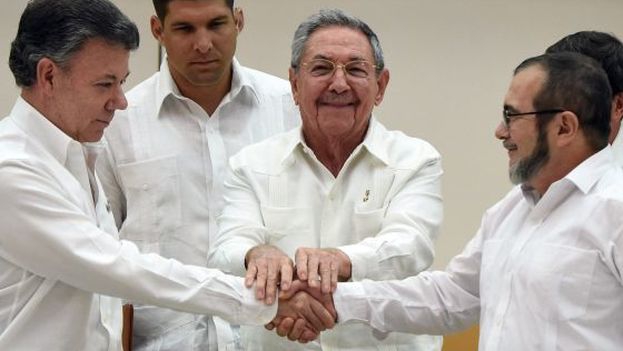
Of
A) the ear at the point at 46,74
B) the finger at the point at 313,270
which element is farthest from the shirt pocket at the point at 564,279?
the ear at the point at 46,74

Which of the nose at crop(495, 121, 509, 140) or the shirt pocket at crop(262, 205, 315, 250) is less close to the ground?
the nose at crop(495, 121, 509, 140)

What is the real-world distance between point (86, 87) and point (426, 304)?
1103 millimetres

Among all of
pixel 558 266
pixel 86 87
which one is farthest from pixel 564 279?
pixel 86 87

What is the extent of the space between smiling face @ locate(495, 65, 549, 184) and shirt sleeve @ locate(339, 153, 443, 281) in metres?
0.47

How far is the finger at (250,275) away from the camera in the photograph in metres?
2.99

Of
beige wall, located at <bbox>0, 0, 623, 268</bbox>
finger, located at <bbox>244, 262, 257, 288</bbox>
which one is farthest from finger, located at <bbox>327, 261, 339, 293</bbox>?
beige wall, located at <bbox>0, 0, 623, 268</bbox>

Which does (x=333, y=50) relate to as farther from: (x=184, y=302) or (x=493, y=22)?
(x=493, y=22)

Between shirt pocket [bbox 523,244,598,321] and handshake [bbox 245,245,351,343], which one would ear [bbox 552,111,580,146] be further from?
handshake [bbox 245,245,351,343]

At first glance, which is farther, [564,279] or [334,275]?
[334,275]

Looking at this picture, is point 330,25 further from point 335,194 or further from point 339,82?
point 335,194

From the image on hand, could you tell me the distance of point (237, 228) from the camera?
313cm

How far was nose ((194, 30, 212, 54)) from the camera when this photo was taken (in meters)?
3.35

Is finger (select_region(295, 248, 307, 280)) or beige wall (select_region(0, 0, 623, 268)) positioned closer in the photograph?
finger (select_region(295, 248, 307, 280))

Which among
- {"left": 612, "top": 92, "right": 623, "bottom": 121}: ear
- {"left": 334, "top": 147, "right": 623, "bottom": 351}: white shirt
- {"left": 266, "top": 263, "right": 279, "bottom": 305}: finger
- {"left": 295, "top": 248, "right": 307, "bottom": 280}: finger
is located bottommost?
{"left": 266, "top": 263, "right": 279, "bottom": 305}: finger
